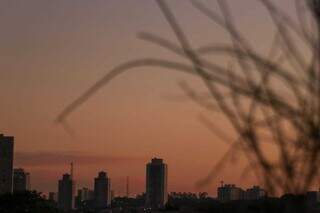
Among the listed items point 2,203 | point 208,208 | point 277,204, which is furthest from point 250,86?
point 2,203

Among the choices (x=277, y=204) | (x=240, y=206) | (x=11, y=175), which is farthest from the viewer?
(x=11, y=175)

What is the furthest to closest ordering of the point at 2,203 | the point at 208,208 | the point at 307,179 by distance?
the point at 2,203 → the point at 208,208 → the point at 307,179

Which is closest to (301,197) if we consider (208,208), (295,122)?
(295,122)

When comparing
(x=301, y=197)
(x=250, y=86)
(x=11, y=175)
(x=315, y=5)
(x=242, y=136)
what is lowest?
(x=301, y=197)

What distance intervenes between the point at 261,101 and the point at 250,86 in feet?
0.18

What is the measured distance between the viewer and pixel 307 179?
Answer: 93.1 inches

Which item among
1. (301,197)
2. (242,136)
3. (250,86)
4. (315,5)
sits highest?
(315,5)

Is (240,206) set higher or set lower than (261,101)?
lower

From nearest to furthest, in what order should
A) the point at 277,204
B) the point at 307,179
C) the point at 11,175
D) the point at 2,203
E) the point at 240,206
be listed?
the point at 307,179 < the point at 277,204 < the point at 240,206 < the point at 2,203 < the point at 11,175

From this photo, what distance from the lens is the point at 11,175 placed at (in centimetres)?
17025

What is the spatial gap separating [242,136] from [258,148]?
6 cm

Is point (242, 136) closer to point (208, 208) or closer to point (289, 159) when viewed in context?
point (289, 159)

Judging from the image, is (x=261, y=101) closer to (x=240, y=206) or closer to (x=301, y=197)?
(x=301, y=197)

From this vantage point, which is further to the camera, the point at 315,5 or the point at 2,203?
the point at 2,203
